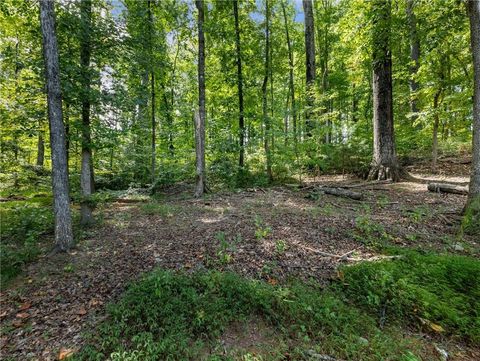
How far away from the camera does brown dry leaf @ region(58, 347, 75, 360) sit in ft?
8.01

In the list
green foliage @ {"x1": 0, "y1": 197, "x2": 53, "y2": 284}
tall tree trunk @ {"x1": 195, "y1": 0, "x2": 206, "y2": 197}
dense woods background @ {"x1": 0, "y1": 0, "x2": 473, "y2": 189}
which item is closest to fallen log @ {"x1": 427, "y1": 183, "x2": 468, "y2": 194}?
dense woods background @ {"x1": 0, "y1": 0, "x2": 473, "y2": 189}

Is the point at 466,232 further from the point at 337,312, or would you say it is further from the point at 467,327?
the point at 337,312

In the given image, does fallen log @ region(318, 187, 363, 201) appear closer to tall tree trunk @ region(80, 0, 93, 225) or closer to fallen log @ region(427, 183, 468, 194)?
fallen log @ region(427, 183, 468, 194)

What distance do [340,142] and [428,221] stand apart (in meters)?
5.26

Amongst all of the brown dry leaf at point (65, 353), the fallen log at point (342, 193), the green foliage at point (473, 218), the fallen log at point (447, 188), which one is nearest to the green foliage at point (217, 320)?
the brown dry leaf at point (65, 353)

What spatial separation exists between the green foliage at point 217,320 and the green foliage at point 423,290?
327mm

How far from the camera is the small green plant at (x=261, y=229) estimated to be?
4.52 meters

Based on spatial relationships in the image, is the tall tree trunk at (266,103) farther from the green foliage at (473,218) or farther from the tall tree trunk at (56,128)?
the tall tree trunk at (56,128)

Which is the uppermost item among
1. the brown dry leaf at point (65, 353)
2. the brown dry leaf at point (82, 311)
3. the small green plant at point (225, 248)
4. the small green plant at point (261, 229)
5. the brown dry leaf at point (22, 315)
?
the small green plant at point (261, 229)

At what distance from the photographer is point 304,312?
2797mm

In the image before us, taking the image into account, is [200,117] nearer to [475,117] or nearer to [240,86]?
[240,86]

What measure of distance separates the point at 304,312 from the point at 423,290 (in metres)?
1.42

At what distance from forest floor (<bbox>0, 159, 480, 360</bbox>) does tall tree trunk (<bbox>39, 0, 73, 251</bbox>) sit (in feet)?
1.55

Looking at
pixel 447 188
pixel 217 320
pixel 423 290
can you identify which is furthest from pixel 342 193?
pixel 217 320
